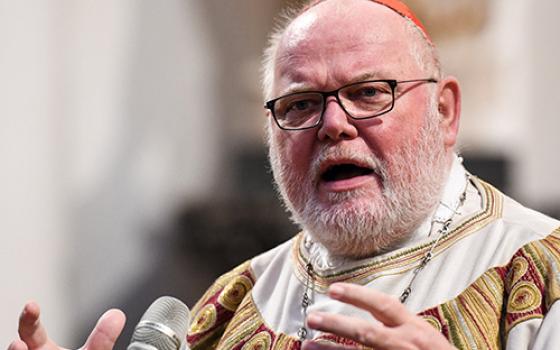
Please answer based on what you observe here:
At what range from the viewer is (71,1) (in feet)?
24.7

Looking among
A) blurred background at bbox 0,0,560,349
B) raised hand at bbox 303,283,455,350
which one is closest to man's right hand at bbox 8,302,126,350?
raised hand at bbox 303,283,455,350

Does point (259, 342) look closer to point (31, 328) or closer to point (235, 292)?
point (235, 292)

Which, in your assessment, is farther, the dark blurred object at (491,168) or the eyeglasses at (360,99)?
the dark blurred object at (491,168)

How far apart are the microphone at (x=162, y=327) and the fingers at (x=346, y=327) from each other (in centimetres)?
37

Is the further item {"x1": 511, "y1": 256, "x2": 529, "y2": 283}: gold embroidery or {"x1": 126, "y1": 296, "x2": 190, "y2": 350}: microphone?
{"x1": 511, "y1": 256, "x2": 529, "y2": 283}: gold embroidery

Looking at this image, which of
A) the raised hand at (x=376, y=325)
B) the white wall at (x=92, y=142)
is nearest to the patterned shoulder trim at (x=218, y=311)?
the raised hand at (x=376, y=325)

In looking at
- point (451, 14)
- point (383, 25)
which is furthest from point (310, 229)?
point (451, 14)

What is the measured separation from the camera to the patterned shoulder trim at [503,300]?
247 centimetres

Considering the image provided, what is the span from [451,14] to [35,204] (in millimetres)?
3960

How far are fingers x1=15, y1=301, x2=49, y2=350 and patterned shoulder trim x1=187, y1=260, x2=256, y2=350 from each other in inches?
22.6

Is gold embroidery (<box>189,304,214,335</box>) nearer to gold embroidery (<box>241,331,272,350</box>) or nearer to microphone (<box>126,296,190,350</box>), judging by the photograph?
gold embroidery (<box>241,331,272,350</box>)

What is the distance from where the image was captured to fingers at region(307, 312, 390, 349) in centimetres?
206

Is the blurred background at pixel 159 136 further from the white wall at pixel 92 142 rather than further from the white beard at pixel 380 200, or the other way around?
the white beard at pixel 380 200

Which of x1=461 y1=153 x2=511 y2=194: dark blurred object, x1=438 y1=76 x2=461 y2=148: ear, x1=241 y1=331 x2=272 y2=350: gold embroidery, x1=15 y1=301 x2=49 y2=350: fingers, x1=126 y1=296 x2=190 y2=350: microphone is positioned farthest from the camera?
x1=461 y1=153 x2=511 y2=194: dark blurred object
